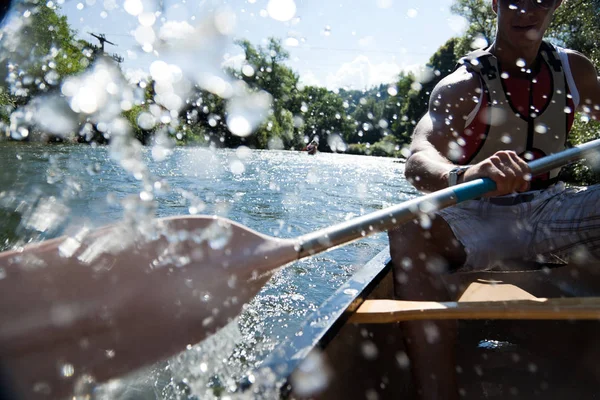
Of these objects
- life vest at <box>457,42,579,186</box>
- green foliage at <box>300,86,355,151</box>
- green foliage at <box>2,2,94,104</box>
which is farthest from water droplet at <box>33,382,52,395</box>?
green foliage at <box>300,86,355,151</box>

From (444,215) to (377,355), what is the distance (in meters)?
0.59

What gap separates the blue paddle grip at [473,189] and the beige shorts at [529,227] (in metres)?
0.21

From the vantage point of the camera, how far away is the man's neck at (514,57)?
195 centimetres

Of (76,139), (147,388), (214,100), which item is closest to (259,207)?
(147,388)

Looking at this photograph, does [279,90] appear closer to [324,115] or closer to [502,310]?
[324,115]

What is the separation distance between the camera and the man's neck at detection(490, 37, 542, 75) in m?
1.95

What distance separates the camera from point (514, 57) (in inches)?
77.0

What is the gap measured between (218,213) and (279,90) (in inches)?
2018

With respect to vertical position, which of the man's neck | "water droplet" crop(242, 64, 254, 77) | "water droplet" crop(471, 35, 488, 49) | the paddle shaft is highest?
"water droplet" crop(471, 35, 488, 49)

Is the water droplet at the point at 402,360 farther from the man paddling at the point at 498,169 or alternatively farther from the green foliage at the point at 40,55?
the green foliage at the point at 40,55

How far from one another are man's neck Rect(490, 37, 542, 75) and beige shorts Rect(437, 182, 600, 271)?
1.87 ft

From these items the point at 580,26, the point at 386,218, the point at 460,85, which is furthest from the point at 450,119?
the point at 580,26

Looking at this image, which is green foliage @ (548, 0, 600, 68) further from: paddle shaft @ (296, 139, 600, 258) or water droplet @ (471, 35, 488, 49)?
paddle shaft @ (296, 139, 600, 258)

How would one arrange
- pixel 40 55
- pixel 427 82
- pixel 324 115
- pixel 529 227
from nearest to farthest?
pixel 529 227 < pixel 40 55 < pixel 427 82 < pixel 324 115
